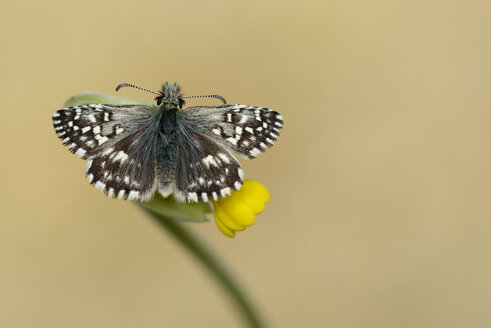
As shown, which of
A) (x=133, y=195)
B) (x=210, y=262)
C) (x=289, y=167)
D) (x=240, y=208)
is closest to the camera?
(x=133, y=195)

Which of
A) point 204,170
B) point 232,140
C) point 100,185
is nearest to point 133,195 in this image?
point 100,185

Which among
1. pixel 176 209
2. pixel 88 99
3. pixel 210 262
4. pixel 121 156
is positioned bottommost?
pixel 210 262

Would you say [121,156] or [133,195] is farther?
[121,156]

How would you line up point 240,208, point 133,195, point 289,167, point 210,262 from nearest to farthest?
point 133,195 → point 240,208 → point 210,262 → point 289,167

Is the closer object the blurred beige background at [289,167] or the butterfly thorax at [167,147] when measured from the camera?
the butterfly thorax at [167,147]

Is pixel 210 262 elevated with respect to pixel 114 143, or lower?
lower

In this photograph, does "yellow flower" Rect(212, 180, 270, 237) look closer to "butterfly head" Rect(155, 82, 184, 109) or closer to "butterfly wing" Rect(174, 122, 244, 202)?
"butterfly wing" Rect(174, 122, 244, 202)

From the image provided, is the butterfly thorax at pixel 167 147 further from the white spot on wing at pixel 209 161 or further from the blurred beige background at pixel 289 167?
the blurred beige background at pixel 289 167

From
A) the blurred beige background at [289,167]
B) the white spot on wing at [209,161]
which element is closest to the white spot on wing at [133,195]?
the white spot on wing at [209,161]

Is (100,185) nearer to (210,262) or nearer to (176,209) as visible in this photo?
(176,209)
